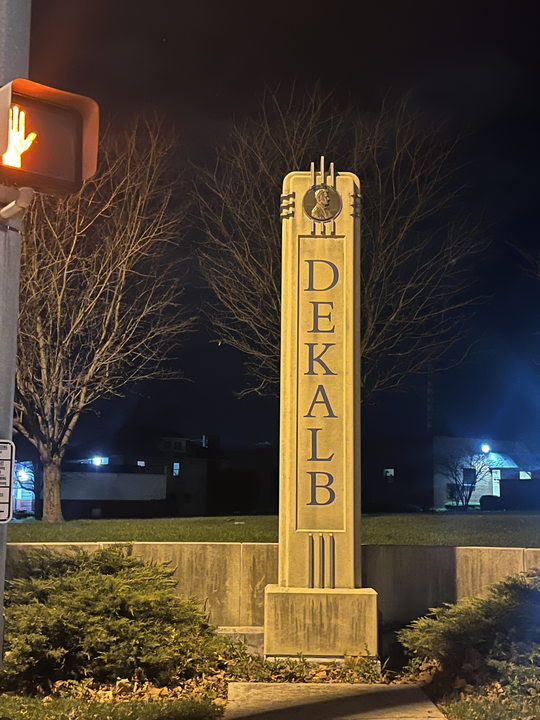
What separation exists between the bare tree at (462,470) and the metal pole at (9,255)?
42.9 metres

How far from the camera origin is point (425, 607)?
970 cm

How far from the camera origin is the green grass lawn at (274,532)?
39.8ft

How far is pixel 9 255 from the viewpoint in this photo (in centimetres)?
451

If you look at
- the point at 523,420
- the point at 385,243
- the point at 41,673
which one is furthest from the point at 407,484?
the point at 41,673

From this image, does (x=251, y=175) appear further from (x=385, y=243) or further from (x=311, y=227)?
(x=311, y=227)

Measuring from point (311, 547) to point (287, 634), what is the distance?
0.86 metres

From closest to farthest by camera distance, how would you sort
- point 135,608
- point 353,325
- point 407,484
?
point 135,608 < point 353,325 < point 407,484

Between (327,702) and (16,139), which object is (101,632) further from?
(16,139)

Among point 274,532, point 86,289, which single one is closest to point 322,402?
point 274,532

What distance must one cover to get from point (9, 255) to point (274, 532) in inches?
386

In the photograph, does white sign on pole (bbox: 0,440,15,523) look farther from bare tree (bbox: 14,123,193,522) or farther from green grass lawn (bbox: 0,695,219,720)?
bare tree (bbox: 14,123,193,522)

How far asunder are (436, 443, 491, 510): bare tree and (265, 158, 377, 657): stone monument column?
38.5 meters

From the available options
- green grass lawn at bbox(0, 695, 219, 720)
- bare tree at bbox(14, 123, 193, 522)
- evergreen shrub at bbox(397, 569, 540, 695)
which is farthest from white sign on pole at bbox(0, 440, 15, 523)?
bare tree at bbox(14, 123, 193, 522)

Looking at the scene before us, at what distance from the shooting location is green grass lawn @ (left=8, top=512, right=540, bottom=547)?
39.8 ft
